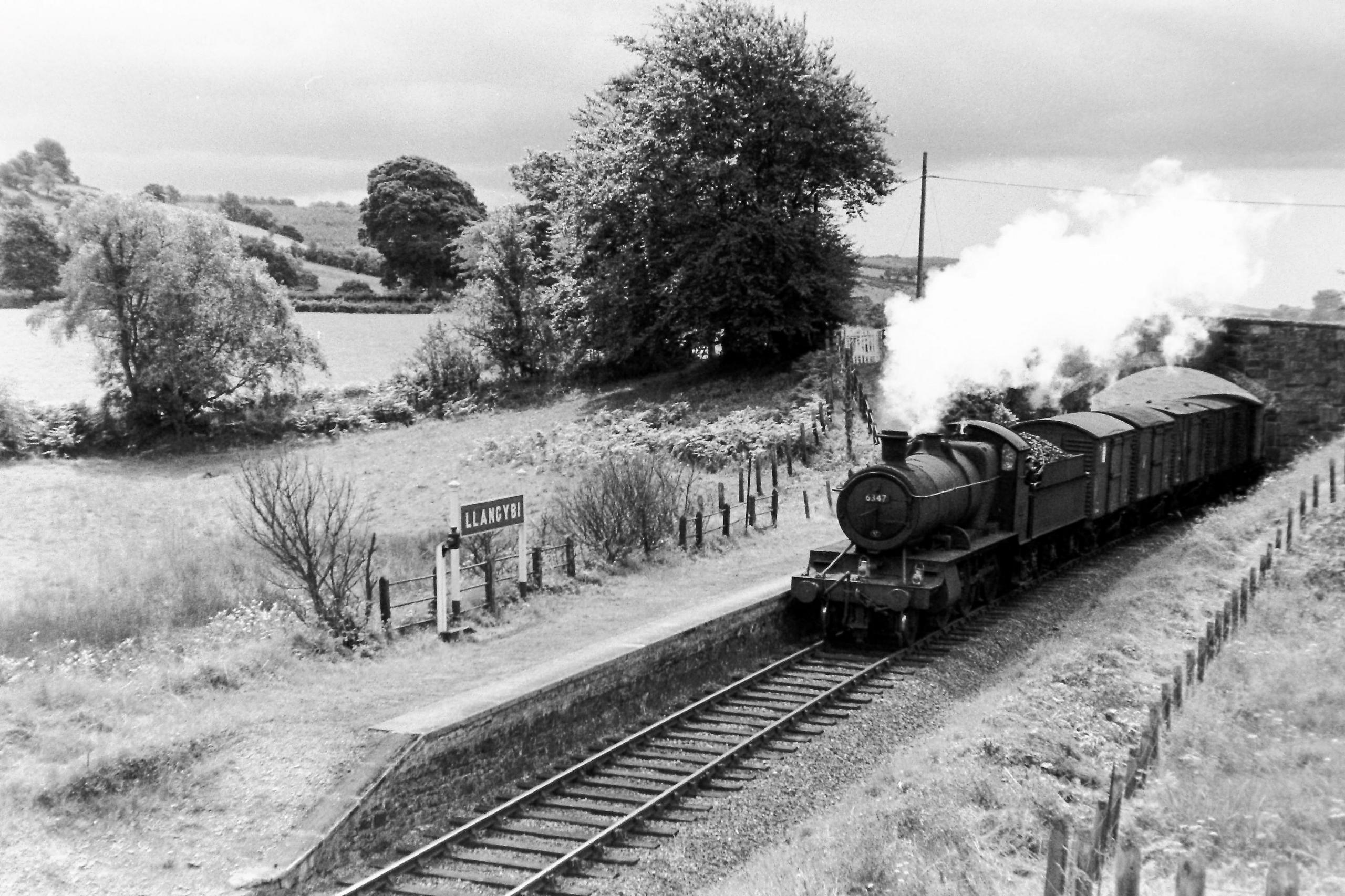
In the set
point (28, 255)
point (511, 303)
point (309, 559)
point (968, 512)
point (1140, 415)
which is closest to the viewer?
point (309, 559)

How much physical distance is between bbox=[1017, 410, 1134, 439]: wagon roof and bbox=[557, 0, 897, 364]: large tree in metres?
16.3

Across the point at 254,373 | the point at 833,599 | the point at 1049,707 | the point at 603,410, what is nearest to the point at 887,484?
the point at 833,599

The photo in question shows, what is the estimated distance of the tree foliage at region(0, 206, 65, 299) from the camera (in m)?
46.4

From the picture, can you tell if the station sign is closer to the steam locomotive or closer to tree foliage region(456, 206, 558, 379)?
the steam locomotive

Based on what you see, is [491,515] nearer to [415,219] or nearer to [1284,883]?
[1284,883]

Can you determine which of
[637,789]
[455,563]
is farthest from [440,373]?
[637,789]

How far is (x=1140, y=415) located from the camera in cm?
2184

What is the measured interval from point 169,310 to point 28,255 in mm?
12389

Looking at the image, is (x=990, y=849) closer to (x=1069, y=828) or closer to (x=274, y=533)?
(x=1069, y=828)

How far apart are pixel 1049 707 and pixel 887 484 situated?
161 inches

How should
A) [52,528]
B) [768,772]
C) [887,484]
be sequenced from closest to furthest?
[768,772] < [887,484] < [52,528]

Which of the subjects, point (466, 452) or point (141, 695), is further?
point (466, 452)

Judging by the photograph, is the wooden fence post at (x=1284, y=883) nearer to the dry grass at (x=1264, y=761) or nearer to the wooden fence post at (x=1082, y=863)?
the wooden fence post at (x=1082, y=863)

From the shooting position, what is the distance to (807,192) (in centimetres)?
3697
